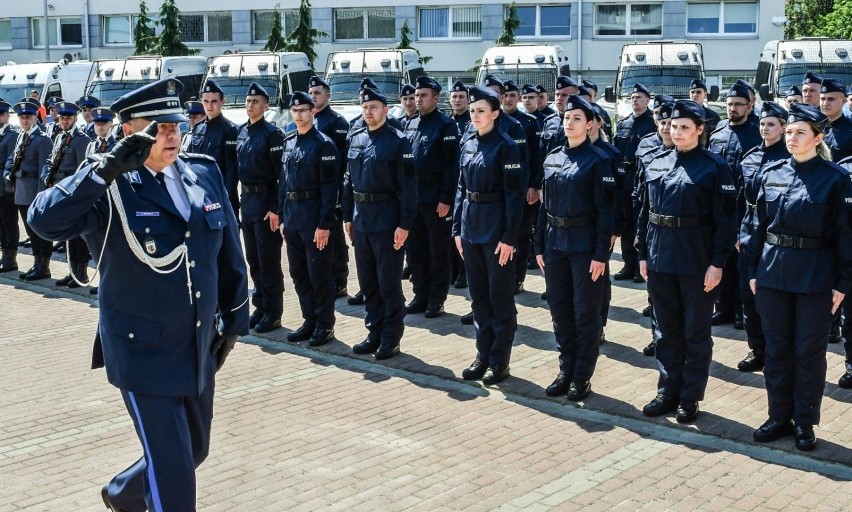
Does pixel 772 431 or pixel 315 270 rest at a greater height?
pixel 315 270

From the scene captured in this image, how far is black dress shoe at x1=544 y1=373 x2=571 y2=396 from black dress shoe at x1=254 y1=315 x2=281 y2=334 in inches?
125

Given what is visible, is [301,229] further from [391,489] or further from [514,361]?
[391,489]

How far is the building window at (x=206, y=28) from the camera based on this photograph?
40.5 metres

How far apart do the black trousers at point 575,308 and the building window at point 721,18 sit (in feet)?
96.7

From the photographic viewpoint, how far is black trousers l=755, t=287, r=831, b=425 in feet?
21.5

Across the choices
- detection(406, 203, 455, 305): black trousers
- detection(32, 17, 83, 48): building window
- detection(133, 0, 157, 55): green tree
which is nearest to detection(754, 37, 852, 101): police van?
detection(406, 203, 455, 305): black trousers

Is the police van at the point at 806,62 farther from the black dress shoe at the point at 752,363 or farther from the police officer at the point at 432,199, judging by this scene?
the black dress shoe at the point at 752,363

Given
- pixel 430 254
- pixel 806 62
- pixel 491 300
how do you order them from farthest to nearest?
pixel 806 62
pixel 430 254
pixel 491 300

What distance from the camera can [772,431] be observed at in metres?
6.70

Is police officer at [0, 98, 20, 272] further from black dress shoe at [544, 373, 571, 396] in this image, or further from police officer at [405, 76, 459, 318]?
black dress shoe at [544, 373, 571, 396]

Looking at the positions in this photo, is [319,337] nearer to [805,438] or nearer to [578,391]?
[578,391]

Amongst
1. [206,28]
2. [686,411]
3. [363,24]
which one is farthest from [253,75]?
[206,28]

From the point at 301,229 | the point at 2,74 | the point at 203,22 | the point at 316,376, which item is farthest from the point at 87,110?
the point at 203,22

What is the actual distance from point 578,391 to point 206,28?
35.7 metres
